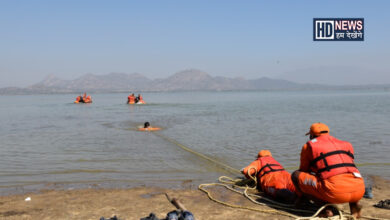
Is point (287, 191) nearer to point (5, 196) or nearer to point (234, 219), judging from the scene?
point (234, 219)

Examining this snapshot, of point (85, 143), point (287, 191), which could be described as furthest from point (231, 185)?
point (85, 143)

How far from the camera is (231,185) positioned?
24.1ft

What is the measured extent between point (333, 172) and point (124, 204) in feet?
11.8

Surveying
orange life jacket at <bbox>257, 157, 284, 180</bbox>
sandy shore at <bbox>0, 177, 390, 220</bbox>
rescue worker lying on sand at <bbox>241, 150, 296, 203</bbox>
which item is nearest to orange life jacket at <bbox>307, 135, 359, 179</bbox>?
sandy shore at <bbox>0, 177, 390, 220</bbox>

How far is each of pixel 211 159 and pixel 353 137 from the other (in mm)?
7644

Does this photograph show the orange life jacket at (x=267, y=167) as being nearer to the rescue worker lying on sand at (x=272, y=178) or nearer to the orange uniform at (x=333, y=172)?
the rescue worker lying on sand at (x=272, y=178)

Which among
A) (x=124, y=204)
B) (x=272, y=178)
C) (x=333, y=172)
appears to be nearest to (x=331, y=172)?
(x=333, y=172)

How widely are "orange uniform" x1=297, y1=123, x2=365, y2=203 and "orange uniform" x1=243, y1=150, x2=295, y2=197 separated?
1115 millimetres

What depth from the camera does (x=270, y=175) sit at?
6488 millimetres

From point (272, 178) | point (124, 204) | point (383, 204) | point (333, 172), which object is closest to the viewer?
point (333, 172)

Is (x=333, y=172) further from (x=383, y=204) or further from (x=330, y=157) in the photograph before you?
(x=383, y=204)

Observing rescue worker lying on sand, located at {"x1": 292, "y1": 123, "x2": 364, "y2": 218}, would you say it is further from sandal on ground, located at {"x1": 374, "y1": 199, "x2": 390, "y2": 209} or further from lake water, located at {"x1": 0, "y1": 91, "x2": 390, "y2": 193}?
lake water, located at {"x1": 0, "y1": 91, "x2": 390, "y2": 193}

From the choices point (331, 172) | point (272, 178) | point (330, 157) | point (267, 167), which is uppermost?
point (330, 157)

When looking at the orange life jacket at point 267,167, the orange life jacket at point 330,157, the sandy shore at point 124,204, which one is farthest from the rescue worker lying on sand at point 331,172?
the orange life jacket at point 267,167
